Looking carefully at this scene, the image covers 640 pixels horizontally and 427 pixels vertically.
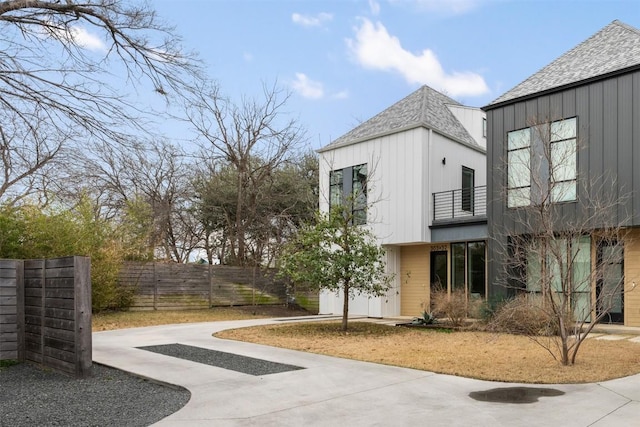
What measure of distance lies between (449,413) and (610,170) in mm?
9418

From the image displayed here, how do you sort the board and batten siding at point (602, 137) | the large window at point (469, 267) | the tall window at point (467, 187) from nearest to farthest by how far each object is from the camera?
the board and batten siding at point (602, 137) → the large window at point (469, 267) → the tall window at point (467, 187)

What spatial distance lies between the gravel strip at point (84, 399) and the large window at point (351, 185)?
11402 mm

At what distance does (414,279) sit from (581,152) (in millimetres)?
6869

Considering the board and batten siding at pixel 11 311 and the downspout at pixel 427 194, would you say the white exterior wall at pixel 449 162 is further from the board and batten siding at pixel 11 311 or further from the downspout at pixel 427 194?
the board and batten siding at pixel 11 311

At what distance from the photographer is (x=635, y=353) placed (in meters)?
8.67

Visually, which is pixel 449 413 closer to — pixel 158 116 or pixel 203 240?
pixel 158 116

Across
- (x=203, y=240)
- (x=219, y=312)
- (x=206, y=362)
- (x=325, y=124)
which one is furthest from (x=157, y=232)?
(x=206, y=362)

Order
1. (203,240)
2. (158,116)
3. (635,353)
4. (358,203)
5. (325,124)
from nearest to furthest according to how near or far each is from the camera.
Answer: (158,116) < (635,353) < (358,203) < (325,124) < (203,240)

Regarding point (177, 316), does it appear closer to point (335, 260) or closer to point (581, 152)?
point (335, 260)

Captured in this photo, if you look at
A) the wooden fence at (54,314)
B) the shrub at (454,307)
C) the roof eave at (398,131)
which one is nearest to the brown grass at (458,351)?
the shrub at (454,307)

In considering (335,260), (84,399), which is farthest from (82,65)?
(335,260)

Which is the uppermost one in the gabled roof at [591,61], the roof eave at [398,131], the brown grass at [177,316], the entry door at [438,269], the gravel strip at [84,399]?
the gabled roof at [591,61]

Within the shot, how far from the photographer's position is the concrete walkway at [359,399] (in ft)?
15.9

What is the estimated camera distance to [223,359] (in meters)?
8.34
